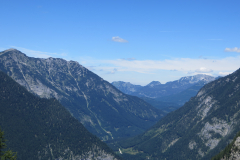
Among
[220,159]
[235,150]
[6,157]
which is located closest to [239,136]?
[235,150]

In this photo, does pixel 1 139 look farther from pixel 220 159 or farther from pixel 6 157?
pixel 220 159

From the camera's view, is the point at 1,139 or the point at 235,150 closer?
the point at 1,139

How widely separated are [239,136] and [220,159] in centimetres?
2408

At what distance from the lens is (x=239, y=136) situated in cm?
17850

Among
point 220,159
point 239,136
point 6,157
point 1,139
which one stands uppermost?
point 1,139

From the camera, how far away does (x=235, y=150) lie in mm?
175125

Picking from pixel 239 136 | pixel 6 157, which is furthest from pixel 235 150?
pixel 6 157

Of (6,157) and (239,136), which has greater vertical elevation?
(6,157)

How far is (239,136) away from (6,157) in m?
164

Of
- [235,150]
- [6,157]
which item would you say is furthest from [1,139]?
[235,150]

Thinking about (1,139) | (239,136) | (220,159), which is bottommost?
(220,159)

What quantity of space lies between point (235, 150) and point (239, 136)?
37.2 ft

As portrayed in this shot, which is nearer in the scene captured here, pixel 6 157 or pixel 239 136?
pixel 6 157

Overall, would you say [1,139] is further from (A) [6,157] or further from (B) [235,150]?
(B) [235,150]
